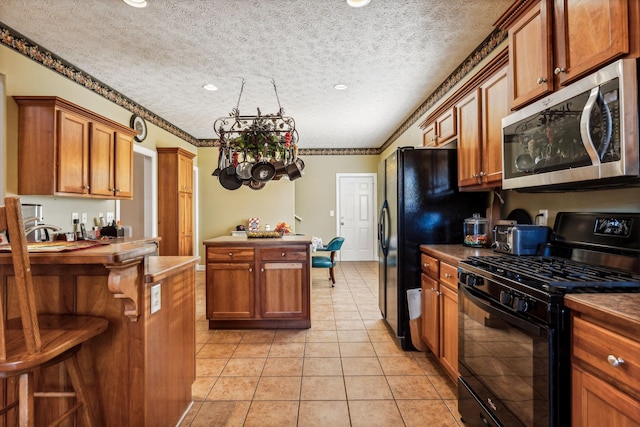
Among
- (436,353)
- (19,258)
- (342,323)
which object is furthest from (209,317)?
(19,258)

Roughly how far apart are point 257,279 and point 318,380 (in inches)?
47.4

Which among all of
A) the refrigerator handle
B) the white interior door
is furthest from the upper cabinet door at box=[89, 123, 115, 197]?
the white interior door

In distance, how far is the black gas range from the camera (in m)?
1.13

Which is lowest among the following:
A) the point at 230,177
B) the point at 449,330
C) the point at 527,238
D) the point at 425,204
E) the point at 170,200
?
the point at 449,330

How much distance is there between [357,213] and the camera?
7359 mm

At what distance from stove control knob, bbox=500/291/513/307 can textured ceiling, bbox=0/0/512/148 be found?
78.8 inches

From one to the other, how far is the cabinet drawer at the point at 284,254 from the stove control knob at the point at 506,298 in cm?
206

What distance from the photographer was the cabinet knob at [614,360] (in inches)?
35.4

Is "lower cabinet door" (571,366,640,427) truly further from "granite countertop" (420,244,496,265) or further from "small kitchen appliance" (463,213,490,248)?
"small kitchen appliance" (463,213,490,248)

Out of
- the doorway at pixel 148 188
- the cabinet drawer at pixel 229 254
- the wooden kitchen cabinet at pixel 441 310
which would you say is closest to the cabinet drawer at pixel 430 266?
the wooden kitchen cabinet at pixel 441 310

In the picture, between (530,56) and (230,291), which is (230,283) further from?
(530,56)

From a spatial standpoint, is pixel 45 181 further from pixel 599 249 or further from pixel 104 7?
pixel 599 249

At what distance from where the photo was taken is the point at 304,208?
737 centimetres

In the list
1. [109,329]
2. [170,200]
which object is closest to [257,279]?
[109,329]
